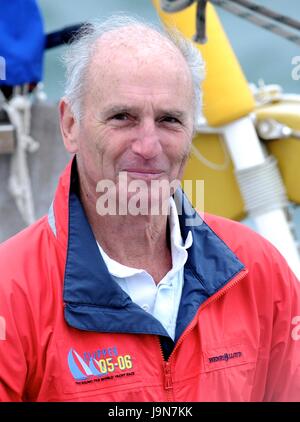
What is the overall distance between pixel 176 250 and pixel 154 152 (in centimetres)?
32

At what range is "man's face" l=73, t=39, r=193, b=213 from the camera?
206 cm

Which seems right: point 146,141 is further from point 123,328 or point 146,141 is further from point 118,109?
point 123,328

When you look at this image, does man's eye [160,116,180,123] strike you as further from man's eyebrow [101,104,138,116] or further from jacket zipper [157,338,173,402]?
jacket zipper [157,338,173,402]

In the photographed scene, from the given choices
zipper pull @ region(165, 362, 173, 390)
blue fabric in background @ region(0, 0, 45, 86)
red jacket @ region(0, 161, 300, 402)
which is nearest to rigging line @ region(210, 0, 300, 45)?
red jacket @ region(0, 161, 300, 402)

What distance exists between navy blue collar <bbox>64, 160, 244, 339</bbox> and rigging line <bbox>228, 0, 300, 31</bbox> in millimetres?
807

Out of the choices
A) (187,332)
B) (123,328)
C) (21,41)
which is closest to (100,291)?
(123,328)

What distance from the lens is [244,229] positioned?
8.02 ft

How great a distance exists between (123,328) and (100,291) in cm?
9

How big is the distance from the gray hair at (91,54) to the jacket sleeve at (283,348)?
0.46m

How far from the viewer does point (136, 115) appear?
2061mm

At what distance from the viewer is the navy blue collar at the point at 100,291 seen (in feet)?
6.77

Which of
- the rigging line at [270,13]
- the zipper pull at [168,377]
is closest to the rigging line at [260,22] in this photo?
the rigging line at [270,13]
